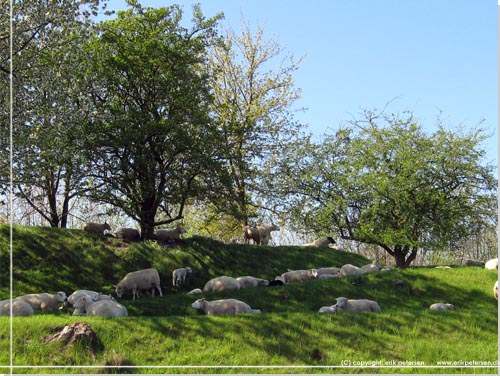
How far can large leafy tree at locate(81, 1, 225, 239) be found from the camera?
31.0 meters

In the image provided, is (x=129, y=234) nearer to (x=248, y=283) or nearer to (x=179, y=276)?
(x=179, y=276)

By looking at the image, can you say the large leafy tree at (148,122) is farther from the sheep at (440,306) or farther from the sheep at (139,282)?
the sheep at (440,306)

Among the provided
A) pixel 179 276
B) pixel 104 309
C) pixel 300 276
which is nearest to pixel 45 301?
pixel 104 309

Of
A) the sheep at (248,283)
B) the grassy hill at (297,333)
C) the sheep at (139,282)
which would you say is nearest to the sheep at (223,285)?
the sheep at (248,283)

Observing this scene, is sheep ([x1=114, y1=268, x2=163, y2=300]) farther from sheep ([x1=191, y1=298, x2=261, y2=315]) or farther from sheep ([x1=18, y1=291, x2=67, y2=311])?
sheep ([x1=191, y1=298, x2=261, y2=315])

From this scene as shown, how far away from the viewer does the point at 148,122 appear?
30.4 metres

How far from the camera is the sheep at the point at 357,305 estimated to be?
57.9 ft

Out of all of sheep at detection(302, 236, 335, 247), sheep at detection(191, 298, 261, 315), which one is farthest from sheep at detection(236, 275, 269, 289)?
sheep at detection(302, 236, 335, 247)

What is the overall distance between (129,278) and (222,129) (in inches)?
641

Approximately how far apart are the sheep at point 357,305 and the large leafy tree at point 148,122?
609 inches

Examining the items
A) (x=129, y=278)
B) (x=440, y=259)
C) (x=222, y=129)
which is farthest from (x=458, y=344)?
(x=440, y=259)

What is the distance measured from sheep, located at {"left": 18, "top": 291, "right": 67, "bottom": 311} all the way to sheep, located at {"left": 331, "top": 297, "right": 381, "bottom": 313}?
8.53 m

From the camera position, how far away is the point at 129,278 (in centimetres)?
2177

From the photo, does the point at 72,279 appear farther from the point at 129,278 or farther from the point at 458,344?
the point at 458,344
